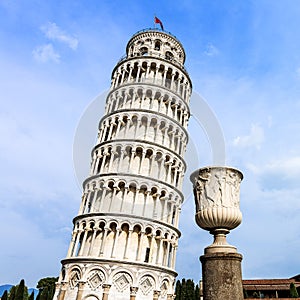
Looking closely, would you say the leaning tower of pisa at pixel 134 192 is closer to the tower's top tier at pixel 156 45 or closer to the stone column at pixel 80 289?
the stone column at pixel 80 289

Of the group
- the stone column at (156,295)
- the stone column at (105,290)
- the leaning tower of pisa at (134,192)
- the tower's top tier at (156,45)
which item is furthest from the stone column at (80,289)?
the tower's top tier at (156,45)

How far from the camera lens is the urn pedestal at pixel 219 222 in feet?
22.3

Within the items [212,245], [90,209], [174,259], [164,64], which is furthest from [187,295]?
[212,245]

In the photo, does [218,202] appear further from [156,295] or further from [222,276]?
[156,295]

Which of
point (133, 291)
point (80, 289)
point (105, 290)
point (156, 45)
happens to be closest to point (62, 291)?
point (80, 289)

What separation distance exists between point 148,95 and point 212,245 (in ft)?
93.2

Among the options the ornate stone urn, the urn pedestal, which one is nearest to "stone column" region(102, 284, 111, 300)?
the urn pedestal

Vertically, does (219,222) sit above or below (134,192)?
below

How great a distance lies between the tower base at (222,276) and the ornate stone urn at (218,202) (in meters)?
0.19

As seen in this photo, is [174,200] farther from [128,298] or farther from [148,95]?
[148,95]

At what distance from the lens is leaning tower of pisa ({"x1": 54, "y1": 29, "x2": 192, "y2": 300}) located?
25.2 meters

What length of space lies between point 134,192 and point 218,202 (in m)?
21.8

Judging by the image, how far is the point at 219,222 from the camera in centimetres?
741

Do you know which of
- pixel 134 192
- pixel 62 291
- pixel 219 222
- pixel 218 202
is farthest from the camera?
pixel 134 192
